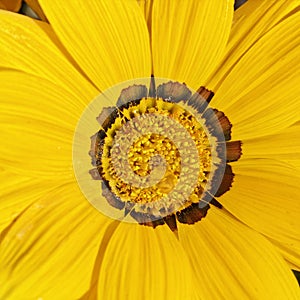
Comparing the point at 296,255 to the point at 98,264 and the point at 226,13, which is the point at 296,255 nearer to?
the point at 98,264

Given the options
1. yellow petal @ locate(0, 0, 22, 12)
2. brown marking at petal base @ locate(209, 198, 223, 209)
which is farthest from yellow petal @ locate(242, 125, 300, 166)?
yellow petal @ locate(0, 0, 22, 12)

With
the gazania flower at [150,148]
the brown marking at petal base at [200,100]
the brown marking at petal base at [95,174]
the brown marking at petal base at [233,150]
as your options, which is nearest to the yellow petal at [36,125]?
the gazania flower at [150,148]

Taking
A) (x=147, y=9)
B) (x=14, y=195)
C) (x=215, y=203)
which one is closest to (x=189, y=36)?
(x=147, y=9)

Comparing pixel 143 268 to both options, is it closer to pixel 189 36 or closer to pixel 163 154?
pixel 163 154

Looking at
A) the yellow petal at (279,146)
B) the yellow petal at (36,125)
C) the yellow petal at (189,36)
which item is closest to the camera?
the yellow petal at (36,125)

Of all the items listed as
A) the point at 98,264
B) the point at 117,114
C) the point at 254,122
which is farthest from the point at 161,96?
the point at 98,264

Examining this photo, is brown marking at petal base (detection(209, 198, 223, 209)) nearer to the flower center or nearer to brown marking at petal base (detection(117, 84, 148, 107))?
the flower center

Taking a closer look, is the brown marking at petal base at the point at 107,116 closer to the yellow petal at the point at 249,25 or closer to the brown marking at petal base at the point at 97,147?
the brown marking at petal base at the point at 97,147
